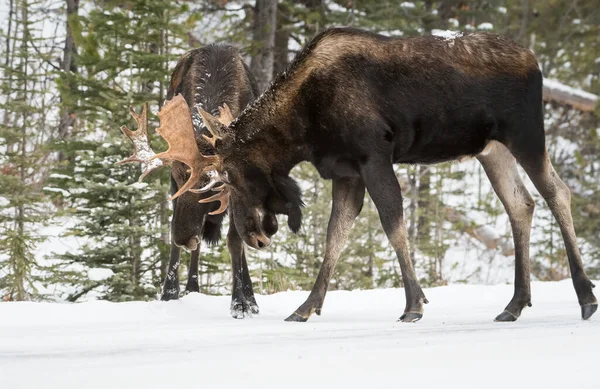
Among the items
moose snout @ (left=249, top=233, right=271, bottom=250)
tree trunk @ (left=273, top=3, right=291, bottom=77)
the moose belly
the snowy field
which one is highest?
tree trunk @ (left=273, top=3, right=291, bottom=77)

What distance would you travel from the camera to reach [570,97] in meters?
20.0

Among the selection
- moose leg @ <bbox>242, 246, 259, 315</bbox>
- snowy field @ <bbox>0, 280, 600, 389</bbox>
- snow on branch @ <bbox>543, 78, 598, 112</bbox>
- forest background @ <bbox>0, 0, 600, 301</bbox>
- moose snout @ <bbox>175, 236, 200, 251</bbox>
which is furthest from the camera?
snow on branch @ <bbox>543, 78, 598, 112</bbox>

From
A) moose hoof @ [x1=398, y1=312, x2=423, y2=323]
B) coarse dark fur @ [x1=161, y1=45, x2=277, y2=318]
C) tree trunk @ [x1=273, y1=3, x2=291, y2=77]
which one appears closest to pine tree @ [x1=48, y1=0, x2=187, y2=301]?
coarse dark fur @ [x1=161, y1=45, x2=277, y2=318]

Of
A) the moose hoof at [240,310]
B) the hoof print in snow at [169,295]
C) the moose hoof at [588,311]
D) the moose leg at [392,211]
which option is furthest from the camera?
the hoof print in snow at [169,295]

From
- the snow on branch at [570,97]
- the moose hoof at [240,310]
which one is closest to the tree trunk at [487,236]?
the snow on branch at [570,97]

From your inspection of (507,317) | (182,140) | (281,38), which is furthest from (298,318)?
(281,38)

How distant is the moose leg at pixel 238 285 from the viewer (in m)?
6.99

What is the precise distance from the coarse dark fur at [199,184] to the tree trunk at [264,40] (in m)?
7.23

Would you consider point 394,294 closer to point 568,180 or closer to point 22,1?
point 22,1

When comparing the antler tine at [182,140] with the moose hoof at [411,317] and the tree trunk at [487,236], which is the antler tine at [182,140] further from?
the tree trunk at [487,236]

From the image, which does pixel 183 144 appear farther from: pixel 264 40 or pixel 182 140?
pixel 264 40

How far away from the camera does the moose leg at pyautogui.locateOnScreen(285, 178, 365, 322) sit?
646 cm

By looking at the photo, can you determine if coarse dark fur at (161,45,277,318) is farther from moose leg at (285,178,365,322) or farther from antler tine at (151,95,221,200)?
moose leg at (285,178,365,322)

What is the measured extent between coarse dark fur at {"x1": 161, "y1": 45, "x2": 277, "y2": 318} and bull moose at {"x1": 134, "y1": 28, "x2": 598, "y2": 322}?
0.35 meters
